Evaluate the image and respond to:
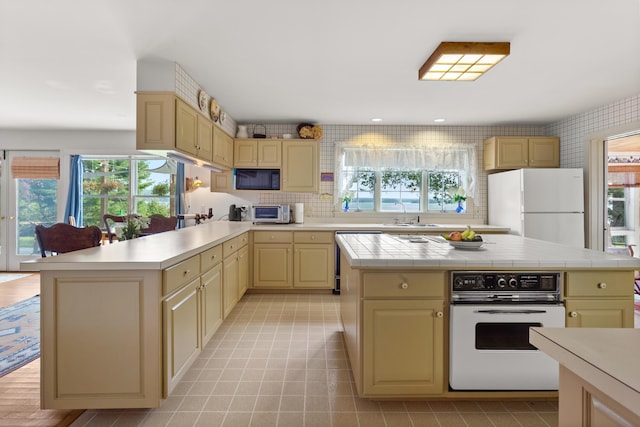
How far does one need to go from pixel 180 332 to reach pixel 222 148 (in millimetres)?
2697

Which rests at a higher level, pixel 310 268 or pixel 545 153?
pixel 545 153

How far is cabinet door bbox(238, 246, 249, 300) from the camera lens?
3.71m

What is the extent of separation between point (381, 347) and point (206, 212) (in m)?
4.00

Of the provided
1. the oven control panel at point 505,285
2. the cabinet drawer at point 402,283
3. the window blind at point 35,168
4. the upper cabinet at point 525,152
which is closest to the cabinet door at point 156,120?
the cabinet drawer at point 402,283

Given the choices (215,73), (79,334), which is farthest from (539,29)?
(79,334)

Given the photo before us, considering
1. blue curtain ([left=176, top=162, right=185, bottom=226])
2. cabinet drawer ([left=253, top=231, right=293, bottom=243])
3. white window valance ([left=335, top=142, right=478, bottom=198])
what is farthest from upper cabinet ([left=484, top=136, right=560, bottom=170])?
blue curtain ([left=176, top=162, right=185, bottom=226])

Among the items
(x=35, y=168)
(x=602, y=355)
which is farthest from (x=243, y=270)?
(x=35, y=168)

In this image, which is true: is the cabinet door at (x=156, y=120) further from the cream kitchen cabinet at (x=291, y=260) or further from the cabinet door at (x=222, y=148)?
the cream kitchen cabinet at (x=291, y=260)

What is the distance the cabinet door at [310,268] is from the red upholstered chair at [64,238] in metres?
2.23

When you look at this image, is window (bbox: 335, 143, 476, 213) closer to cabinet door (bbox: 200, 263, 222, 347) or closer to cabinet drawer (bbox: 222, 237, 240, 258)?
cabinet drawer (bbox: 222, 237, 240, 258)

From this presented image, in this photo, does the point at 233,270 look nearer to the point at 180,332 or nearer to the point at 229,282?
the point at 229,282

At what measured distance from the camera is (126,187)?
5758 millimetres

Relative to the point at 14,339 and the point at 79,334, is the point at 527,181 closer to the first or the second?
the point at 79,334

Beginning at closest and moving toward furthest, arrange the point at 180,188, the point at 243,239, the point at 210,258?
the point at 210,258 < the point at 243,239 < the point at 180,188
